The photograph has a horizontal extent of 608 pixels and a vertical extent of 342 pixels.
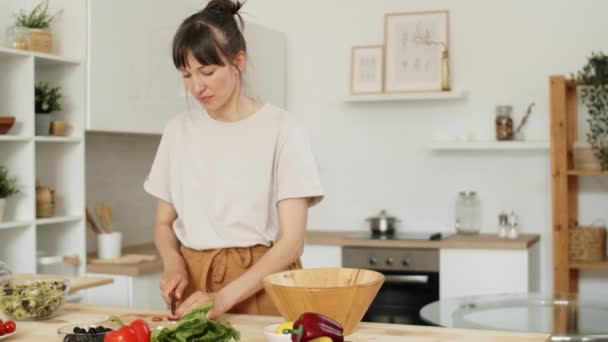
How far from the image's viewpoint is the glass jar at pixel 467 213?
15.9 feet

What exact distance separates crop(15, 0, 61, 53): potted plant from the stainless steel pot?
2072 millimetres

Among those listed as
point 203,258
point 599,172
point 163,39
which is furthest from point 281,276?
point 599,172

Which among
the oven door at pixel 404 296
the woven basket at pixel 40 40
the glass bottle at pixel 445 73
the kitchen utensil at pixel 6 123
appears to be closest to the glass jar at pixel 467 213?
the oven door at pixel 404 296

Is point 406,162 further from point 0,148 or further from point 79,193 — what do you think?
point 0,148

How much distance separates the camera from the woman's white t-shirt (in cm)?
213

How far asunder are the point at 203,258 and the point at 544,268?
3.08 meters

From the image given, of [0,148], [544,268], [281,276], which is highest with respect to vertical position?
[0,148]

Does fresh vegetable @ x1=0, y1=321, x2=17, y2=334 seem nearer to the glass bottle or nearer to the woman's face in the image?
the woman's face

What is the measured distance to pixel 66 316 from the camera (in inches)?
83.4

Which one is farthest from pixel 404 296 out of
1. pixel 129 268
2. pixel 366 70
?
pixel 129 268

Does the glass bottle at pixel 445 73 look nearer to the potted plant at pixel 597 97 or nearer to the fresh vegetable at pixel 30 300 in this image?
the potted plant at pixel 597 97

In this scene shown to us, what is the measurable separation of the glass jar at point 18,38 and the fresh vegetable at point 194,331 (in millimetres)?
2327

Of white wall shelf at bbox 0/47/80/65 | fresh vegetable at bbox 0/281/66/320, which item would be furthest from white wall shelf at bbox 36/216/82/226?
fresh vegetable at bbox 0/281/66/320

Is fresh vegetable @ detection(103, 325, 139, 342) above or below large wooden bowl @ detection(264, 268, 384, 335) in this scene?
below
